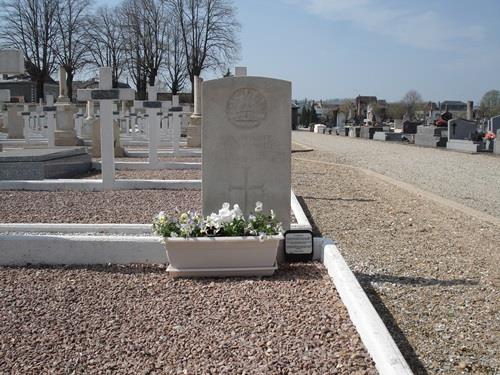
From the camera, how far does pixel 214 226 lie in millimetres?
4395

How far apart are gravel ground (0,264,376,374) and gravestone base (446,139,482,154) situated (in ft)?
58.0

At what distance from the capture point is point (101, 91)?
27.7 feet

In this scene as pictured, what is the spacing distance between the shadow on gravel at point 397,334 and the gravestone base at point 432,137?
2102cm

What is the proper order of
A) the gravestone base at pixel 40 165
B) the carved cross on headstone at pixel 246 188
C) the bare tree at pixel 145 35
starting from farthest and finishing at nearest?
the bare tree at pixel 145 35 < the gravestone base at pixel 40 165 < the carved cross on headstone at pixel 246 188

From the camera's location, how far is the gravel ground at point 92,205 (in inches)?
253

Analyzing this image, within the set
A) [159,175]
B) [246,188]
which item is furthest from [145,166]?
[246,188]

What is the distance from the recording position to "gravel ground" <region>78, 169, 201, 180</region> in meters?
10.5

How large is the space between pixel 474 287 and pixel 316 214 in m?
3.16

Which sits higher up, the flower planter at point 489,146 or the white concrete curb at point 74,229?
the flower planter at point 489,146

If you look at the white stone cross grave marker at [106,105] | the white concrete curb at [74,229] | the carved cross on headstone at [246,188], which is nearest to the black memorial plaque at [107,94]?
the white stone cross grave marker at [106,105]

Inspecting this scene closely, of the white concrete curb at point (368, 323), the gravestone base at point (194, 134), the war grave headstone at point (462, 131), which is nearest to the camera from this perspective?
the white concrete curb at point (368, 323)

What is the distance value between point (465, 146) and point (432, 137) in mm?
3670

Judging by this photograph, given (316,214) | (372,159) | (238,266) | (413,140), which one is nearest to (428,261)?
(238,266)

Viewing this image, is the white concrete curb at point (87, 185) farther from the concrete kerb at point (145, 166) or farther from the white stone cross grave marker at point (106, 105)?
the concrete kerb at point (145, 166)
